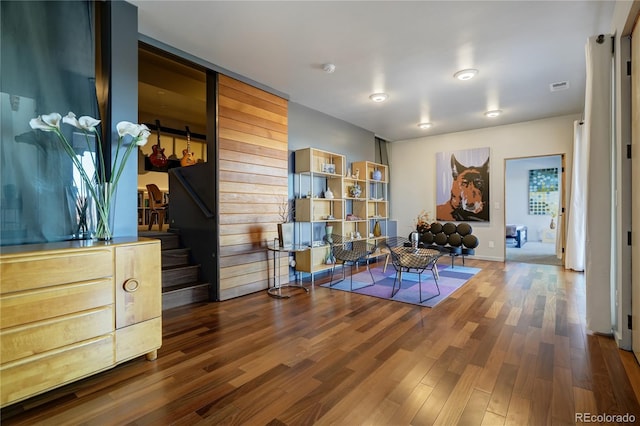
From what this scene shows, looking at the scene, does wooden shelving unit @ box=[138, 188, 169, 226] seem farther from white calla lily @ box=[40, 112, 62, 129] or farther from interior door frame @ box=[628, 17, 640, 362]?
interior door frame @ box=[628, 17, 640, 362]

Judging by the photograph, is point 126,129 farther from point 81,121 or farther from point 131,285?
point 131,285

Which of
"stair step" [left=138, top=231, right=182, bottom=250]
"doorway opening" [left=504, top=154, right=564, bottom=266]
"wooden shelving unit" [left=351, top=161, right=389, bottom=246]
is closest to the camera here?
"stair step" [left=138, top=231, right=182, bottom=250]

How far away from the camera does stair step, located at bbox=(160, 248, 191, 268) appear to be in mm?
3945

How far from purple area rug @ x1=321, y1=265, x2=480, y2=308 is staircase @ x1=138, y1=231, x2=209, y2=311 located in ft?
6.00

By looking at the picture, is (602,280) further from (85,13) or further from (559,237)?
(85,13)

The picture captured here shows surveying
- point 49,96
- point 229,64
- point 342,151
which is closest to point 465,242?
point 342,151

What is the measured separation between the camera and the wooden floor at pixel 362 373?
1673 millimetres

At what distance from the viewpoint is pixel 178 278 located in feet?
12.5

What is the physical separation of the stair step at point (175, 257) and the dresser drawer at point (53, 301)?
78.5 inches

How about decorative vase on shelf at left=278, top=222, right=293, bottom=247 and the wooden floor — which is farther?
decorative vase on shelf at left=278, top=222, right=293, bottom=247

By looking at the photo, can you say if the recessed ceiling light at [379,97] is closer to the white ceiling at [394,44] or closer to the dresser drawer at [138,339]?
the white ceiling at [394,44]

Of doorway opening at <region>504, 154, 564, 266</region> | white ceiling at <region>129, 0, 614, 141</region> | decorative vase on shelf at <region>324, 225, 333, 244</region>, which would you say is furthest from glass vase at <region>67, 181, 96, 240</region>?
doorway opening at <region>504, 154, 564, 266</region>

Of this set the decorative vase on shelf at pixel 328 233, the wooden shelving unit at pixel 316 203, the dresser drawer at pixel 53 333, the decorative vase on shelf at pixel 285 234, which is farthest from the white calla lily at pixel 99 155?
the decorative vase on shelf at pixel 328 233

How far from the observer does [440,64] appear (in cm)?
368
